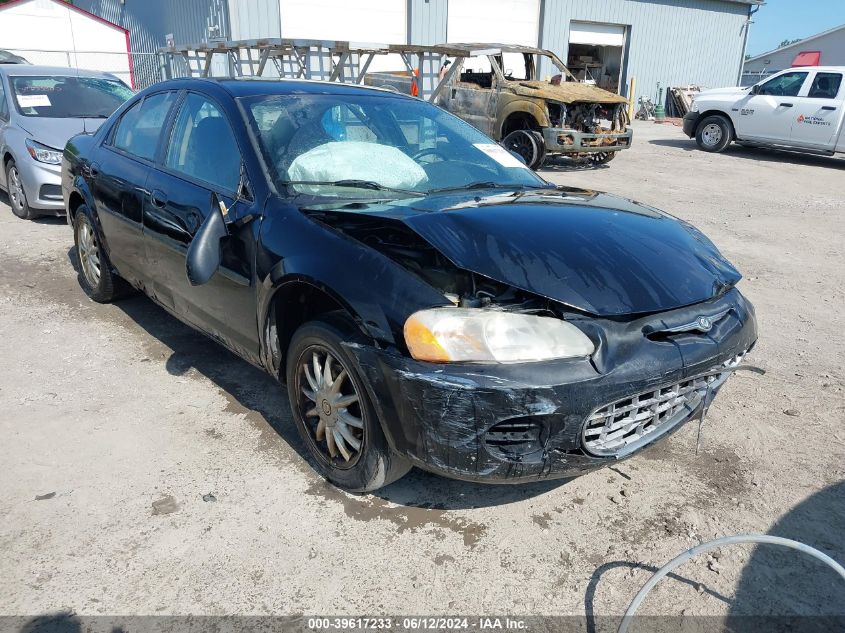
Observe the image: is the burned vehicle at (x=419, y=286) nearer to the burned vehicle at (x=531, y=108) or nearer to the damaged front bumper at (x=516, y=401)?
the damaged front bumper at (x=516, y=401)

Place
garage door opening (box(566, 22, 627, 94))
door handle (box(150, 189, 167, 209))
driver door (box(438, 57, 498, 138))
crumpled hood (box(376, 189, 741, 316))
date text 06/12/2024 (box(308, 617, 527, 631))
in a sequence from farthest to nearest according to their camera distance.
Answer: garage door opening (box(566, 22, 627, 94)) → driver door (box(438, 57, 498, 138)) → door handle (box(150, 189, 167, 209)) → crumpled hood (box(376, 189, 741, 316)) → date text 06/12/2024 (box(308, 617, 527, 631))

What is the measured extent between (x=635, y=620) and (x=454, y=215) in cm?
160

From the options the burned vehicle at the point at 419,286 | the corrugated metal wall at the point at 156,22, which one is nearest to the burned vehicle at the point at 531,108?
the corrugated metal wall at the point at 156,22

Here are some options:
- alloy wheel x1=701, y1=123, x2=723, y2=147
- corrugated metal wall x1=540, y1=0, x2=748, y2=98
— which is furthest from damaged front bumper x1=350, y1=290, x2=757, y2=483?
corrugated metal wall x1=540, y1=0, x2=748, y2=98

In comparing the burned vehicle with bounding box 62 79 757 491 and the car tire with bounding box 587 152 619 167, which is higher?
the burned vehicle with bounding box 62 79 757 491

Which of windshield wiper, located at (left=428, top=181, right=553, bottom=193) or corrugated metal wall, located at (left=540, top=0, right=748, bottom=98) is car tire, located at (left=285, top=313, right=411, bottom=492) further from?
corrugated metal wall, located at (left=540, top=0, right=748, bottom=98)

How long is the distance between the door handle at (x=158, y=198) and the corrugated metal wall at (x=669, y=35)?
19798 mm

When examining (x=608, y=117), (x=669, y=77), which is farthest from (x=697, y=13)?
(x=608, y=117)

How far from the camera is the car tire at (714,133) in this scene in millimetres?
14296

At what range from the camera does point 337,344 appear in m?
2.51

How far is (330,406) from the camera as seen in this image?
271 centimetres

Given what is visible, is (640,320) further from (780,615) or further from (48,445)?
(48,445)

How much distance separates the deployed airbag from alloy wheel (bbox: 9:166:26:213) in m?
5.45

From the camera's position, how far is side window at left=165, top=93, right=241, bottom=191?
125 inches
